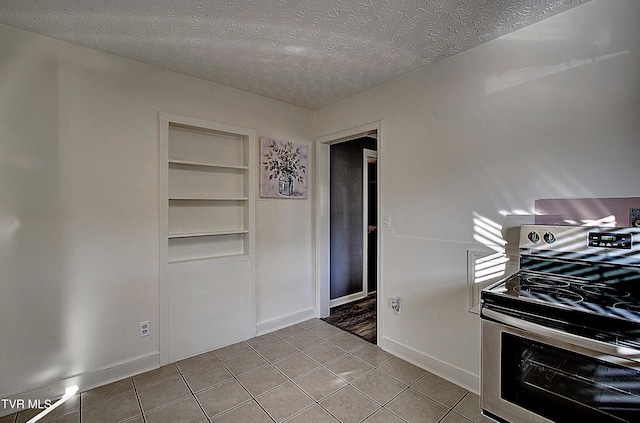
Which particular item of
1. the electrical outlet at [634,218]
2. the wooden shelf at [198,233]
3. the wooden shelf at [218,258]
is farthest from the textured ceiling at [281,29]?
the wooden shelf at [218,258]

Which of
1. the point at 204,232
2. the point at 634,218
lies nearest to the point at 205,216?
the point at 204,232

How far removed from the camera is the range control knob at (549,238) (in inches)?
66.8

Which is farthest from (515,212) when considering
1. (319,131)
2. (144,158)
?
(144,158)

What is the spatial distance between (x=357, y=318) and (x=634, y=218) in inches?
105

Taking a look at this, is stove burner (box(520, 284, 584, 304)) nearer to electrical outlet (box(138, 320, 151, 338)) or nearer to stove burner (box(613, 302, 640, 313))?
stove burner (box(613, 302, 640, 313))

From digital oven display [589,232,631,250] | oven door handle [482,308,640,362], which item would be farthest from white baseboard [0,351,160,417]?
digital oven display [589,232,631,250]

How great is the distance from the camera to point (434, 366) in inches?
93.7

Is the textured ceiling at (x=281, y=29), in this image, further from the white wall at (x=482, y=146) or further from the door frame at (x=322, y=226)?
the door frame at (x=322, y=226)

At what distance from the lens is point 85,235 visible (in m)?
2.16

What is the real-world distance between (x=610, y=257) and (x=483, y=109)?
1.17 metres

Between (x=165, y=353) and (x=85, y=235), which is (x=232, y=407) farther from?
(x=85, y=235)

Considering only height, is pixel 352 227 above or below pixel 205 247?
above

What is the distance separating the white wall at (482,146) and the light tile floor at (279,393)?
0.30 metres

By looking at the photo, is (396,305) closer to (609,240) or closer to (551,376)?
(551,376)
